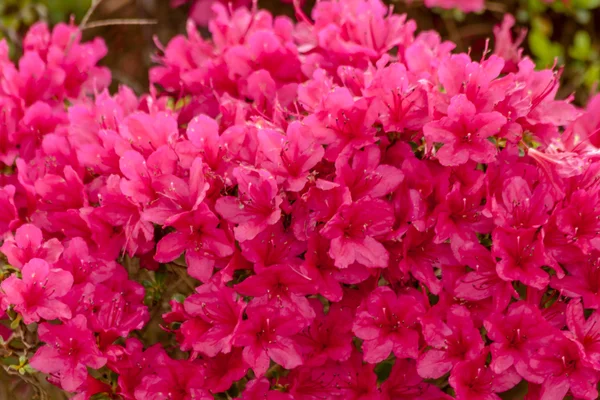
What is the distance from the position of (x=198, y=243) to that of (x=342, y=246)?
22cm

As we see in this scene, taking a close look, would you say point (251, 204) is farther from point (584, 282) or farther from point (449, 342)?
point (584, 282)

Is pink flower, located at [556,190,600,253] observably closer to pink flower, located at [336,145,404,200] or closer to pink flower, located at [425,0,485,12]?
pink flower, located at [336,145,404,200]

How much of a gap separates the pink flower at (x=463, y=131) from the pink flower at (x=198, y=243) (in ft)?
1.17

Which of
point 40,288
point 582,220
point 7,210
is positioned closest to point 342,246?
point 582,220

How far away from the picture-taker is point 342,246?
1.18 metres

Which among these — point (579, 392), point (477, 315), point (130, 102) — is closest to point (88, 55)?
point (130, 102)

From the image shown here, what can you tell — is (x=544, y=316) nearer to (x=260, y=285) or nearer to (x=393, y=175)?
(x=393, y=175)

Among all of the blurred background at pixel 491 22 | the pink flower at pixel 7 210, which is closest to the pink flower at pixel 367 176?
the pink flower at pixel 7 210

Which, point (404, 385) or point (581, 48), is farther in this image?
point (581, 48)

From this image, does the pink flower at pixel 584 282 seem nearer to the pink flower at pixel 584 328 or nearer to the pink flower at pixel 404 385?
the pink flower at pixel 584 328

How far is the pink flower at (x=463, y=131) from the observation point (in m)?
1.21

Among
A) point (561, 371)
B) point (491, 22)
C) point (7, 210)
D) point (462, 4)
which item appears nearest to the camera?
point (561, 371)

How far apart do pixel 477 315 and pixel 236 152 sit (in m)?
0.46

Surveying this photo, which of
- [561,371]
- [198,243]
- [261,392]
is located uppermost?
[198,243]
